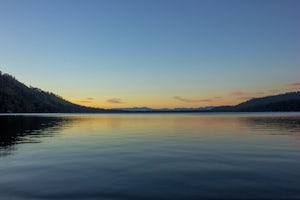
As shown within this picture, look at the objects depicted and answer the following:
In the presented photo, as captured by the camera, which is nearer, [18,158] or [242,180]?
[242,180]

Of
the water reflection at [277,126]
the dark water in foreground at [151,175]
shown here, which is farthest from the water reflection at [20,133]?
the water reflection at [277,126]

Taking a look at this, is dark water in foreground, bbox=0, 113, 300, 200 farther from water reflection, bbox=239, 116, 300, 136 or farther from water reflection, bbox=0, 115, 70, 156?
water reflection, bbox=239, 116, 300, 136

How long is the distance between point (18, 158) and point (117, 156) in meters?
11.4

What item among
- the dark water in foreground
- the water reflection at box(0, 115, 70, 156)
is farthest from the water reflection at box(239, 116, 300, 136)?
the water reflection at box(0, 115, 70, 156)

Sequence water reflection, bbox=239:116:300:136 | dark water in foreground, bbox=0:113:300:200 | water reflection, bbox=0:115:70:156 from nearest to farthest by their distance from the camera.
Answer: dark water in foreground, bbox=0:113:300:200 → water reflection, bbox=0:115:70:156 → water reflection, bbox=239:116:300:136

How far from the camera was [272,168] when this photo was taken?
26.9 m

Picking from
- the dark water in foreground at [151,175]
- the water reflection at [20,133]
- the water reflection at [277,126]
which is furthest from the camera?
the water reflection at [277,126]

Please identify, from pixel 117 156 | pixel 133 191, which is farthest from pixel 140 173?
pixel 117 156

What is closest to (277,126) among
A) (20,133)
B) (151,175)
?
(20,133)

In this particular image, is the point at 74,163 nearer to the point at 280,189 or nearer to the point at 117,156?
the point at 117,156

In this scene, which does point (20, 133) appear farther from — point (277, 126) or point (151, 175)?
point (277, 126)

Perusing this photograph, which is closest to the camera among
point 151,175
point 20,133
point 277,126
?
point 151,175

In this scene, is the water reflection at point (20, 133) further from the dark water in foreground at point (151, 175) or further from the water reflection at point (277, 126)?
the water reflection at point (277, 126)

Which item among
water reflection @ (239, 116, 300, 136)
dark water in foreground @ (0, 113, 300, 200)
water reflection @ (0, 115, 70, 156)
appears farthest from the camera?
water reflection @ (239, 116, 300, 136)
